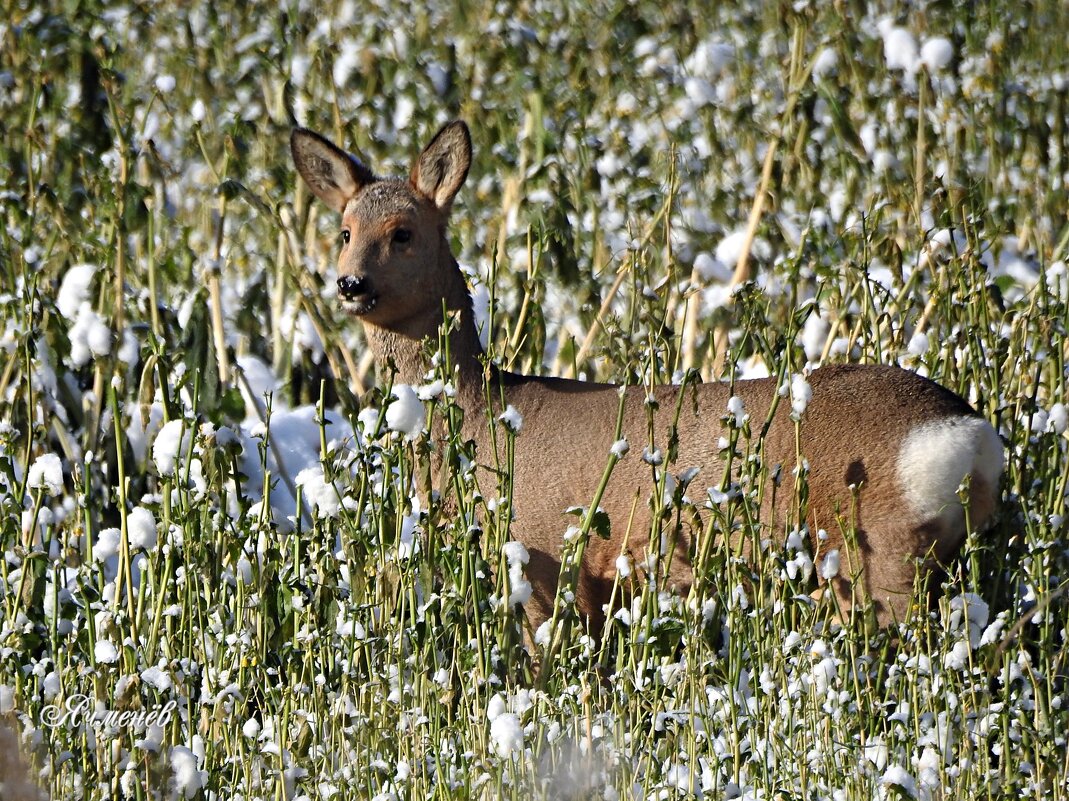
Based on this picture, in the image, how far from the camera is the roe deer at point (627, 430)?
4176 mm

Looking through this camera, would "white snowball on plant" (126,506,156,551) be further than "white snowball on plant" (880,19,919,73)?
No

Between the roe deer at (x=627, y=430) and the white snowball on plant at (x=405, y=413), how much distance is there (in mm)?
247

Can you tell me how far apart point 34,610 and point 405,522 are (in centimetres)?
111

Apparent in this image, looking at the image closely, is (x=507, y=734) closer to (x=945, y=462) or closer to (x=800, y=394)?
(x=800, y=394)

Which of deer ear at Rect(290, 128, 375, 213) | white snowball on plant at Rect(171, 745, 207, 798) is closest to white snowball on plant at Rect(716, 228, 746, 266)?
deer ear at Rect(290, 128, 375, 213)

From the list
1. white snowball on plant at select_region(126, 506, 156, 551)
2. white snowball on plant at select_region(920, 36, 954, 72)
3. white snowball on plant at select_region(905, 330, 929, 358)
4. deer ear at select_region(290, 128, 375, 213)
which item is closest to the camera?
white snowball on plant at select_region(126, 506, 156, 551)

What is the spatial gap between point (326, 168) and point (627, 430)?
1523 millimetres

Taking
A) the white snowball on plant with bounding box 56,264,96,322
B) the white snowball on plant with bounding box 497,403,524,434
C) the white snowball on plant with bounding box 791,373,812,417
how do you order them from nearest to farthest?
1. the white snowball on plant with bounding box 497,403,524,434
2. the white snowball on plant with bounding box 791,373,812,417
3. the white snowball on plant with bounding box 56,264,96,322

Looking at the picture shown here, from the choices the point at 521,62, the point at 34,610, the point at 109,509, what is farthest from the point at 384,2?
the point at 34,610

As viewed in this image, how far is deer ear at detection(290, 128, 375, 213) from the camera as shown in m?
5.26

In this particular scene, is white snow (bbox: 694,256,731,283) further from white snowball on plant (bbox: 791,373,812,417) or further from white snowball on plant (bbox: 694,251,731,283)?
white snowball on plant (bbox: 791,373,812,417)

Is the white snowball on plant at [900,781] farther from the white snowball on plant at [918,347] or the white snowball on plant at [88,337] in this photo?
the white snowball on plant at [88,337]

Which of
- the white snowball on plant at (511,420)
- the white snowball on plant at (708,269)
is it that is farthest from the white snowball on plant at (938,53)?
the white snowball on plant at (511,420)

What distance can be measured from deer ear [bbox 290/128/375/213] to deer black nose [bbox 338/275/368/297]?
539mm
